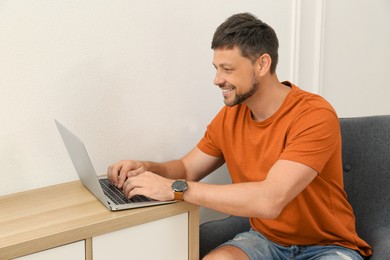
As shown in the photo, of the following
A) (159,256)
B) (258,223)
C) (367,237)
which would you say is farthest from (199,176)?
(367,237)

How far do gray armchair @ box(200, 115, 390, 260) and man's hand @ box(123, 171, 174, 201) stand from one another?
34 cm

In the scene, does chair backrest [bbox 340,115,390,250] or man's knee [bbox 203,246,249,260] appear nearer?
man's knee [bbox 203,246,249,260]

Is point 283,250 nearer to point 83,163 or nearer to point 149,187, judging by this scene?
point 149,187

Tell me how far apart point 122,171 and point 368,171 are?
2.74 ft

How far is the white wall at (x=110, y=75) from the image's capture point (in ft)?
5.32

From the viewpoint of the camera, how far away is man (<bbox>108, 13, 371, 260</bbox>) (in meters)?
1.52

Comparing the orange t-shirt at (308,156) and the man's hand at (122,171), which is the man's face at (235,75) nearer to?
the orange t-shirt at (308,156)

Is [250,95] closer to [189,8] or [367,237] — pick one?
[189,8]

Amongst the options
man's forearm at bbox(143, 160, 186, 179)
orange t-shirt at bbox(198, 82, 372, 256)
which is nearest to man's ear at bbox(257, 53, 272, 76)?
orange t-shirt at bbox(198, 82, 372, 256)

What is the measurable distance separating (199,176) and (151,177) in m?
0.35

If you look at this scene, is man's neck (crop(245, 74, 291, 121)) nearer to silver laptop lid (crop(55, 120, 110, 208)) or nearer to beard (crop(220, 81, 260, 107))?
beard (crop(220, 81, 260, 107))

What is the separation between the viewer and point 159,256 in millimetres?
1492

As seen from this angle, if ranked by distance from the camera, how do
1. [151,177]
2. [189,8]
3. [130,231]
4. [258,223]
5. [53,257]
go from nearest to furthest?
1. [53,257]
2. [130,231]
3. [151,177]
4. [258,223]
5. [189,8]

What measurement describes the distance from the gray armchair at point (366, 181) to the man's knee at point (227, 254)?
5.8 inches
